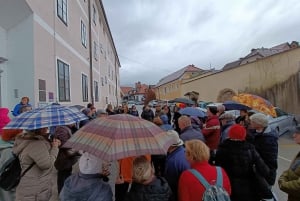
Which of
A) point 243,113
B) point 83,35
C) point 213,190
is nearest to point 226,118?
point 243,113

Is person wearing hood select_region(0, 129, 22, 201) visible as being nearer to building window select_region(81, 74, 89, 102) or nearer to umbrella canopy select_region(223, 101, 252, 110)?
umbrella canopy select_region(223, 101, 252, 110)

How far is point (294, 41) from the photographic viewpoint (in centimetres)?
4703

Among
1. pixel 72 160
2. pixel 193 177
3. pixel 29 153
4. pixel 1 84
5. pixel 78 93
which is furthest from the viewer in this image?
pixel 78 93

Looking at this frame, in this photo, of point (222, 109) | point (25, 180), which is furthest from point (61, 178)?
point (222, 109)

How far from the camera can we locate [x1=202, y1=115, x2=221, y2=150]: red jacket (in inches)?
247

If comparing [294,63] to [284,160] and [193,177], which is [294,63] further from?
[193,177]

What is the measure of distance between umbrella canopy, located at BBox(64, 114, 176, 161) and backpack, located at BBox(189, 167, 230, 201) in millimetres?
480

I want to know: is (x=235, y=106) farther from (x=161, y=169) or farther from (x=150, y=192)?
(x=150, y=192)

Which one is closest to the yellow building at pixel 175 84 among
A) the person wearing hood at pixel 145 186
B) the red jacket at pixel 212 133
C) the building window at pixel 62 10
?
the building window at pixel 62 10

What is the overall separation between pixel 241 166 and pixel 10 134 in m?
3.10

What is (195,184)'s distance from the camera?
308cm

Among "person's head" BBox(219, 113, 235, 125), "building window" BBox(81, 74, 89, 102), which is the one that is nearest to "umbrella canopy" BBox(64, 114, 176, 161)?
"person's head" BBox(219, 113, 235, 125)

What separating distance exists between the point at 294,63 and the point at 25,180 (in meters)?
20.7

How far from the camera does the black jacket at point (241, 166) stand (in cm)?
394
